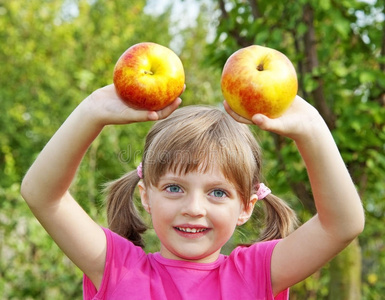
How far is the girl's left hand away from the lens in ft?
5.18

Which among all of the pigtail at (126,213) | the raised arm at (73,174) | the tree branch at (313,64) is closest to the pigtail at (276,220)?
the pigtail at (126,213)

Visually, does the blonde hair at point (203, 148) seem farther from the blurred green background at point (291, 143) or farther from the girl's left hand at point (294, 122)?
the blurred green background at point (291, 143)

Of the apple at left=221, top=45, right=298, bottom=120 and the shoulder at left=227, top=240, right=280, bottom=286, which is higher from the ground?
the apple at left=221, top=45, right=298, bottom=120

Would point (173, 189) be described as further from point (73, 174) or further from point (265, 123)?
point (265, 123)

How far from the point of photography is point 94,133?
5.49ft

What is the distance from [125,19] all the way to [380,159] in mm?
7714

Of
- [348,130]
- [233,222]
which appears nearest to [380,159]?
[348,130]

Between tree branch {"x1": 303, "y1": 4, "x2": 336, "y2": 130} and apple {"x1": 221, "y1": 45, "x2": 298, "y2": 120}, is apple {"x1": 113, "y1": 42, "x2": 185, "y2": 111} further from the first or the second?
tree branch {"x1": 303, "y1": 4, "x2": 336, "y2": 130}

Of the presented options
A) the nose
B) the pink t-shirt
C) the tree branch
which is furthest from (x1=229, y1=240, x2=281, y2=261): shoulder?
the tree branch

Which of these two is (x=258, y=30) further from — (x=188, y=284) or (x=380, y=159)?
(x=188, y=284)

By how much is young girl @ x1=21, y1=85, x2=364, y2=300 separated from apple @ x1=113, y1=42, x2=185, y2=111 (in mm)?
32

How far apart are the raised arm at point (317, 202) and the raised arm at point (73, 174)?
32 cm

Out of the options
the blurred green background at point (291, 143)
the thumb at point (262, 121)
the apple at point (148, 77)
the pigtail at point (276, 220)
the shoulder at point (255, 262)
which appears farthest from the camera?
the blurred green background at point (291, 143)

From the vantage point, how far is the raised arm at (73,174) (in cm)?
167
